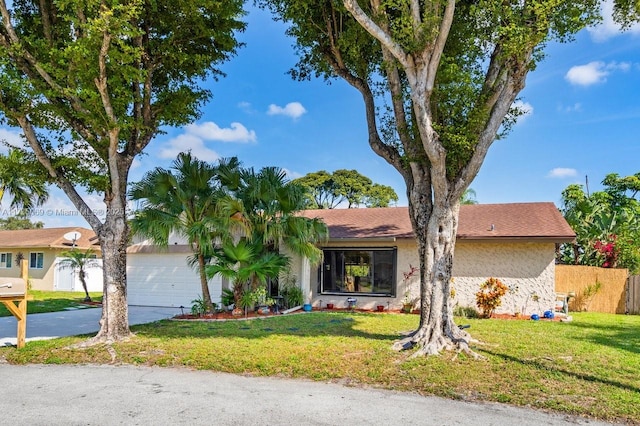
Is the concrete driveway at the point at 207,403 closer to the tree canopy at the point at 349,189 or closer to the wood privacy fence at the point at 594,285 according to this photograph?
the wood privacy fence at the point at 594,285

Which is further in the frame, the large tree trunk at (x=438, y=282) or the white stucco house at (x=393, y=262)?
the white stucco house at (x=393, y=262)

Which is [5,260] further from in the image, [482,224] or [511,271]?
[511,271]

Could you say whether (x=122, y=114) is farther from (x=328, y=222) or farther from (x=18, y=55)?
(x=328, y=222)

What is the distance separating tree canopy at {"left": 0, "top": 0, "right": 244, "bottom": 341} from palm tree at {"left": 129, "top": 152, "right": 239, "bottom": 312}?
220 cm

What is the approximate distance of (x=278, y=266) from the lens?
12.8 metres

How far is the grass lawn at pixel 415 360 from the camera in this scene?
18.1 feet

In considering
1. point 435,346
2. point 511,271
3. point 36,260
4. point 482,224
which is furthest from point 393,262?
point 36,260

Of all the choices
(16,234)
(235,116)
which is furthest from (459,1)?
(16,234)

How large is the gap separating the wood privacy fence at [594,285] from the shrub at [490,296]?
3.47 metres

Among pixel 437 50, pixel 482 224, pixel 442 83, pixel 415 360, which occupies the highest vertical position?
pixel 437 50

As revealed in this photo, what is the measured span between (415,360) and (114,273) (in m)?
6.14

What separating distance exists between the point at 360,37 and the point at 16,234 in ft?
95.1

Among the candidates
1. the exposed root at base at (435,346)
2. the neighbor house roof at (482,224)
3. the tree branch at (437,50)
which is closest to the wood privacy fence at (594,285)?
the neighbor house roof at (482,224)

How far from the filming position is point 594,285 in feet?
49.0
